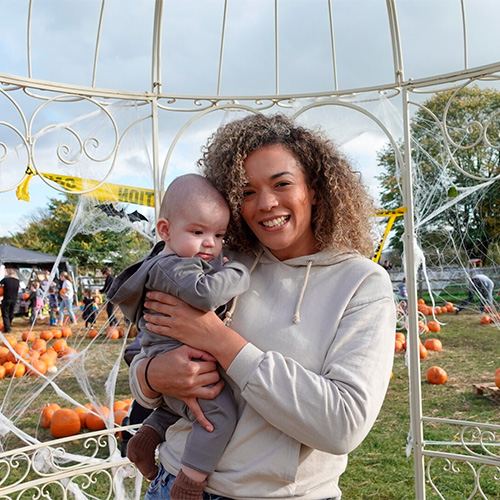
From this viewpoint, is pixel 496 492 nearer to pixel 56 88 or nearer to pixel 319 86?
pixel 319 86

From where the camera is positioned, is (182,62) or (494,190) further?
(494,190)

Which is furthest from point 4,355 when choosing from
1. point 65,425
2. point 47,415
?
point 65,425

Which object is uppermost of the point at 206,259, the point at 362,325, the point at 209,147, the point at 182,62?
the point at 182,62

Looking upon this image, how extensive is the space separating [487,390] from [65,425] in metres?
4.26

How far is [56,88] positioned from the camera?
2941mm

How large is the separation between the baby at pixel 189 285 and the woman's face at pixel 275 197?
0.10 metres

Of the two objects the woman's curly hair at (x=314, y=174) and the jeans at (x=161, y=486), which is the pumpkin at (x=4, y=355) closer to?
the jeans at (x=161, y=486)

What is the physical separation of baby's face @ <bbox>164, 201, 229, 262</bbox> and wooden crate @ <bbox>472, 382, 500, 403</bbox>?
4.95 m

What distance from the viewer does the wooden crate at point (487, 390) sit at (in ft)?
17.7

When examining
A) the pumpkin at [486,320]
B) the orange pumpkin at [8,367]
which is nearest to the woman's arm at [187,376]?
the orange pumpkin at [8,367]

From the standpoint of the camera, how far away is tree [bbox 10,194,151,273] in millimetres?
18625

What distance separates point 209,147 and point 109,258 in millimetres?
20825

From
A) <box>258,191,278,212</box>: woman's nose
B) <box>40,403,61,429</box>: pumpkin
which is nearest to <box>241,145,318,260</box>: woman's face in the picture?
<box>258,191,278,212</box>: woman's nose

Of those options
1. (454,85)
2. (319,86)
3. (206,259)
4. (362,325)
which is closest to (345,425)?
(362,325)
